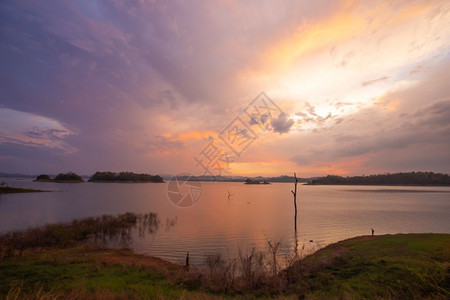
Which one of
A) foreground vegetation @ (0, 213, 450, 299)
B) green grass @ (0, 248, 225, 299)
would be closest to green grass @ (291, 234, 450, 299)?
foreground vegetation @ (0, 213, 450, 299)

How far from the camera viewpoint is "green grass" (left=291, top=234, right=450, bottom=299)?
319 inches

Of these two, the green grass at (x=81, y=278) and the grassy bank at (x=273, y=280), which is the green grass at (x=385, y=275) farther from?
the green grass at (x=81, y=278)

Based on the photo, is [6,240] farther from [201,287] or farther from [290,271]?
[290,271]

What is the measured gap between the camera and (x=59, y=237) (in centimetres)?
2133

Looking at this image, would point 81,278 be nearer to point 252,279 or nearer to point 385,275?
point 252,279

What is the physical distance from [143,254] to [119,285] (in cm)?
989

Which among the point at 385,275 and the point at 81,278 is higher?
the point at 385,275

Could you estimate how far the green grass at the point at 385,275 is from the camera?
319 inches

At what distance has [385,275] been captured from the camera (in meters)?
9.52

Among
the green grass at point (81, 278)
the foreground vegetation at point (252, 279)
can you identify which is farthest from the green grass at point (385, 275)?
the green grass at point (81, 278)

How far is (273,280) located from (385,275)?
15.2 ft

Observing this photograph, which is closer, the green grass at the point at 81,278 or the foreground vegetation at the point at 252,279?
the foreground vegetation at the point at 252,279


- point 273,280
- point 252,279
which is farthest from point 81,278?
point 273,280

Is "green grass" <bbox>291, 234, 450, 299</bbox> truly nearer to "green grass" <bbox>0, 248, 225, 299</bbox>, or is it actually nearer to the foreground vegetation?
the foreground vegetation
